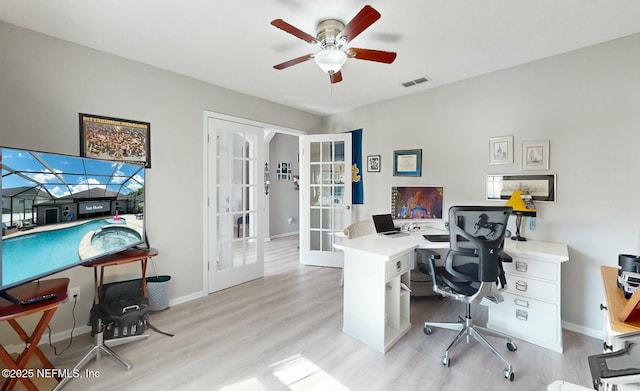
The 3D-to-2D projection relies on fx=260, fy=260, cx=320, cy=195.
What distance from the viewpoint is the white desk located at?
6.67 ft

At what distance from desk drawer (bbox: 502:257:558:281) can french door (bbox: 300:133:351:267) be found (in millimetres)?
2224

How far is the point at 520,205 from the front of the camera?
7.93ft

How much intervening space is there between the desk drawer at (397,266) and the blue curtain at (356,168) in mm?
1888

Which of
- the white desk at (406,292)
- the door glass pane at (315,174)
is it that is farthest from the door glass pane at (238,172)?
the white desk at (406,292)

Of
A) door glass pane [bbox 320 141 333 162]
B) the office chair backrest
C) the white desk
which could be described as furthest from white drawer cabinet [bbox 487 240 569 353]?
door glass pane [bbox 320 141 333 162]

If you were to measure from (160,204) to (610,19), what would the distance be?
4.11 meters

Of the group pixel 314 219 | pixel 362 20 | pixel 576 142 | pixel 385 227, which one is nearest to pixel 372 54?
pixel 362 20

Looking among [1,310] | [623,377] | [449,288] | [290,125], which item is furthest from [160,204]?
[623,377]

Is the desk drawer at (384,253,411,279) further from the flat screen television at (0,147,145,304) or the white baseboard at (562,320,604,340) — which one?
the flat screen television at (0,147,145,304)

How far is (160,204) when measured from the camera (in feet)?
8.94

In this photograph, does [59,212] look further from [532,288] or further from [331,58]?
[532,288]

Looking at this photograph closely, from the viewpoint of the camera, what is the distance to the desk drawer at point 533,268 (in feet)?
6.75

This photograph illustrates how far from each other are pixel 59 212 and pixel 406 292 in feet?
8.60

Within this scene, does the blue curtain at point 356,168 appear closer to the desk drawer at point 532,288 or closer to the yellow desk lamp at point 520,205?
the yellow desk lamp at point 520,205
